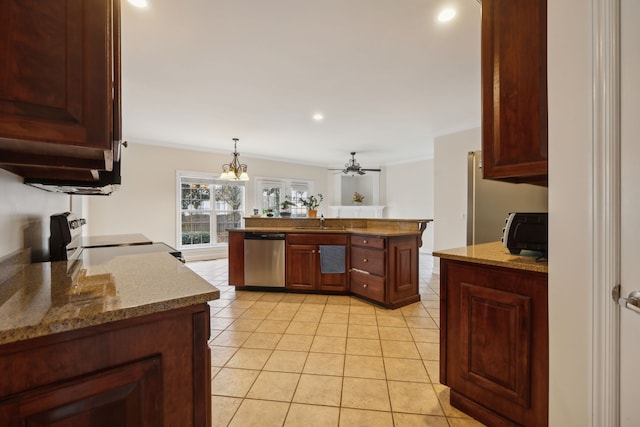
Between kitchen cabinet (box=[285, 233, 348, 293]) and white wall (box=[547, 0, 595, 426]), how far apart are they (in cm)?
254

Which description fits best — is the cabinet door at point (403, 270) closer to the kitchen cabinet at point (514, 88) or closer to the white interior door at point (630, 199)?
the kitchen cabinet at point (514, 88)

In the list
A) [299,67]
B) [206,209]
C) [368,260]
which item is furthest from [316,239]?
[206,209]

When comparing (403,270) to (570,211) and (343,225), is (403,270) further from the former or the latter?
(570,211)

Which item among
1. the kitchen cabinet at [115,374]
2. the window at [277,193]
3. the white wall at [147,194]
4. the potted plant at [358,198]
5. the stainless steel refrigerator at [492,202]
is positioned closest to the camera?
the kitchen cabinet at [115,374]

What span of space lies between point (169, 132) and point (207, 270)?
2.59 meters

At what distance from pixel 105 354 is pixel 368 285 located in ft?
9.41

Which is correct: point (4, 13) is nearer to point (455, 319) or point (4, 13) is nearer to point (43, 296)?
point (43, 296)

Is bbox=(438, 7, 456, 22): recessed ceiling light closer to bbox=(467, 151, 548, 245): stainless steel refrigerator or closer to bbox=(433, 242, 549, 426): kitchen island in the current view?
bbox=(467, 151, 548, 245): stainless steel refrigerator

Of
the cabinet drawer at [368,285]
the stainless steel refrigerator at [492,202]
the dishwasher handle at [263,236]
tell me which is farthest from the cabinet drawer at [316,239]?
the stainless steel refrigerator at [492,202]

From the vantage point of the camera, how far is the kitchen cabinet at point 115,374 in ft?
2.03

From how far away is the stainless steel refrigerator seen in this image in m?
2.64

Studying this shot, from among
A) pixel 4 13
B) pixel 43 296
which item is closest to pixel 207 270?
pixel 43 296

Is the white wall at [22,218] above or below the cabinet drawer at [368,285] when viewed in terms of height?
above

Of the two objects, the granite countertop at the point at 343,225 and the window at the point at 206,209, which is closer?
the granite countertop at the point at 343,225
